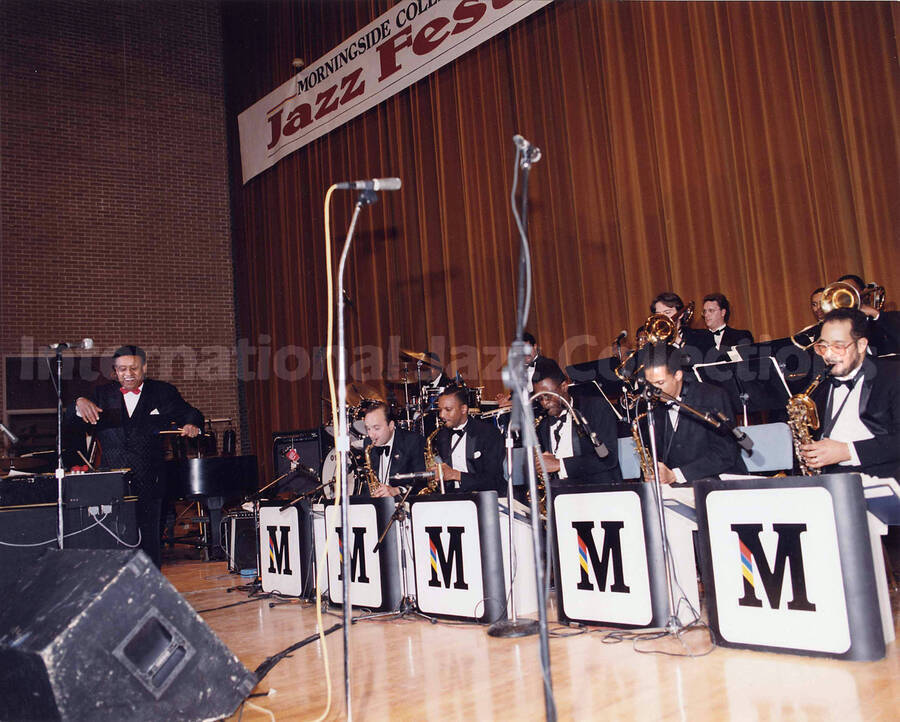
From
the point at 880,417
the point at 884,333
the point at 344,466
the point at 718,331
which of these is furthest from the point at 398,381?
the point at 344,466

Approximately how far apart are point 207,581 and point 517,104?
541cm

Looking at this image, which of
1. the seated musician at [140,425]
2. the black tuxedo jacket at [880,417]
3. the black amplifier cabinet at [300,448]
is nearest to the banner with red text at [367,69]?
the black amplifier cabinet at [300,448]

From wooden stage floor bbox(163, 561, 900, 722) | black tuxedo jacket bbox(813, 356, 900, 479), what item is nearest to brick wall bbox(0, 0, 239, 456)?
wooden stage floor bbox(163, 561, 900, 722)

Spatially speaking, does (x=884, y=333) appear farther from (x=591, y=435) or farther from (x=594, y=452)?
(x=591, y=435)

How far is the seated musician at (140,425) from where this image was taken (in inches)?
235

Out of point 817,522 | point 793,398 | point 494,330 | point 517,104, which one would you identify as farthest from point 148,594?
point 517,104

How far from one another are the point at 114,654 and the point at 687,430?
3026 mm

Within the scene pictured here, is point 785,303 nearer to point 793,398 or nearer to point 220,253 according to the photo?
point 793,398

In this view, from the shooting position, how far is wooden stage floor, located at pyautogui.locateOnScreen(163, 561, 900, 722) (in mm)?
2770

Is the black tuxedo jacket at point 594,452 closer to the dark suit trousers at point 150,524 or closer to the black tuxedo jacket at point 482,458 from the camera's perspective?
the black tuxedo jacket at point 482,458

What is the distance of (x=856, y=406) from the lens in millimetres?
3971

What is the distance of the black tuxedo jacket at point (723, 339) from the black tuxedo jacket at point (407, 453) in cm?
208

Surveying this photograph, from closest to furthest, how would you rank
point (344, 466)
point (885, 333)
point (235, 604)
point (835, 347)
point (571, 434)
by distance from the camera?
point (344, 466)
point (835, 347)
point (885, 333)
point (571, 434)
point (235, 604)

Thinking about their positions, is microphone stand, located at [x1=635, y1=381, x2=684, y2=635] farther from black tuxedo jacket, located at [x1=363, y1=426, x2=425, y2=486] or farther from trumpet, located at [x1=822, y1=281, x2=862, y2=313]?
black tuxedo jacket, located at [x1=363, y1=426, x2=425, y2=486]
